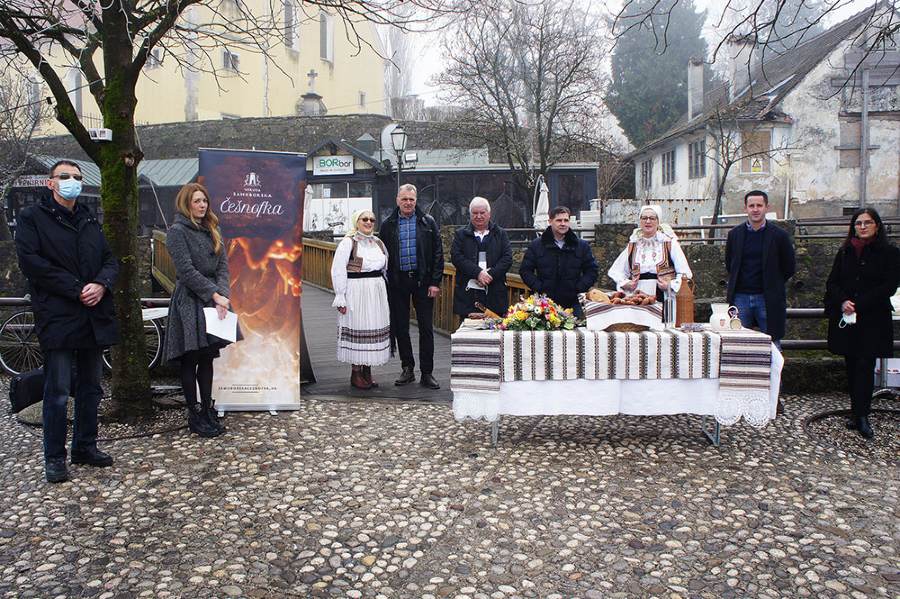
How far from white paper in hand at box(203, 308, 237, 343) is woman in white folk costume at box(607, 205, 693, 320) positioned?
3198 millimetres

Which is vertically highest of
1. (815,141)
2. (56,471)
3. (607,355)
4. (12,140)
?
(815,141)

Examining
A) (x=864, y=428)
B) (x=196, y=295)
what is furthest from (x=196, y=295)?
(x=864, y=428)

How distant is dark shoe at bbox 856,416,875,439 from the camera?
5.97 meters

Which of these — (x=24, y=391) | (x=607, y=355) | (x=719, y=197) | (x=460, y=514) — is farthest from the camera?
(x=719, y=197)

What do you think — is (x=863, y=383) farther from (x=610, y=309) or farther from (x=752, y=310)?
(x=610, y=309)

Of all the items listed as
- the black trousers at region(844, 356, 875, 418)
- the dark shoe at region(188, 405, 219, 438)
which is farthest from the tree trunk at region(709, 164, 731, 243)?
the dark shoe at region(188, 405, 219, 438)

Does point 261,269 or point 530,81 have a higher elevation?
point 530,81

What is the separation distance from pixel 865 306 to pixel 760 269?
853mm

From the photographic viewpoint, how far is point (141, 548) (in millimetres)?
3943

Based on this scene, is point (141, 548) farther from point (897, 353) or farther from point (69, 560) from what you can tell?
point (897, 353)

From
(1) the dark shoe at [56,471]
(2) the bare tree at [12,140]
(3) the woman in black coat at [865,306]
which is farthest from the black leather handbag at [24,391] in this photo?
(2) the bare tree at [12,140]

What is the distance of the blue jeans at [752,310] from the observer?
6.48 meters

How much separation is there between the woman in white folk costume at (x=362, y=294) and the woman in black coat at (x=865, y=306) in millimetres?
3924

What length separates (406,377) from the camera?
7.81m
